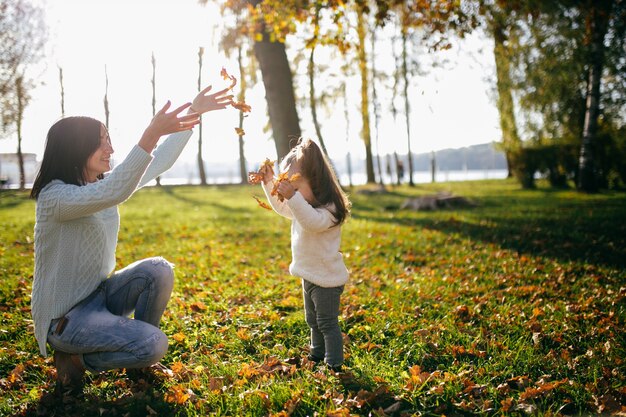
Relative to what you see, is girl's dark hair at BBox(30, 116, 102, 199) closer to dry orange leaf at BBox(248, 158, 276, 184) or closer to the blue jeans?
the blue jeans

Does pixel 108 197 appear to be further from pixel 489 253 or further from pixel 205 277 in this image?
A: pixel 489 253

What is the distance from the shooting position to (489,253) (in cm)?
698

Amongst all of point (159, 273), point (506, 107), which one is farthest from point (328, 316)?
point (506, 107)

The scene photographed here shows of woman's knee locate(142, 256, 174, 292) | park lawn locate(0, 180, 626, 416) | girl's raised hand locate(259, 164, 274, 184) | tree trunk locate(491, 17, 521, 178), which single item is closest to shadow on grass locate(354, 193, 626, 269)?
park lawn locate(0, 180, 626, 416)

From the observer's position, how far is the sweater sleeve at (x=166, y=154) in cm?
339

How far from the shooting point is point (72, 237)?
2.78 metres

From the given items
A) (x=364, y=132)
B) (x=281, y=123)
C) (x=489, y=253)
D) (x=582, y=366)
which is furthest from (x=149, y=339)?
(x=364, y=132)

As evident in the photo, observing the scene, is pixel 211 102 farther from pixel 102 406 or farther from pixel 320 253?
pixel 102 406

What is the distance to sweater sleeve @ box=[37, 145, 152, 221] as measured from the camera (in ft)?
8.48

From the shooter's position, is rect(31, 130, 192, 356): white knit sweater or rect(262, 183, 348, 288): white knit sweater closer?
rect(31, 130, 192, 356): white knit sweater

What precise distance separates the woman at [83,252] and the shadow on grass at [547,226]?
227 inches

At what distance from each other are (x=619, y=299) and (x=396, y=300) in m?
2.19

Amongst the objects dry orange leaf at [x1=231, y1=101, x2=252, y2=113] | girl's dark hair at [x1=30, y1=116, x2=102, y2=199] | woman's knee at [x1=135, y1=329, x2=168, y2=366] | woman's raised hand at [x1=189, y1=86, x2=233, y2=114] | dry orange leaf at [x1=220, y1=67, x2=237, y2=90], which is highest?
dry orange leaf at [x1=220, y1=67, x2=237, y2=90]

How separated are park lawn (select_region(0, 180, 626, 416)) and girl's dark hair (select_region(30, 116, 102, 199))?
1359 mm
